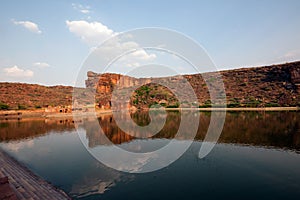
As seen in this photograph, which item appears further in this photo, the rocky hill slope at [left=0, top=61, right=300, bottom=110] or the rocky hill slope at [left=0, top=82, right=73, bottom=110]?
the rocky hill slope at [left=0, top=61, right=300, bottom=110]

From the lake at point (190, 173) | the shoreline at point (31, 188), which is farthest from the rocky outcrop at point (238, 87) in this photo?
the shoreline at point (31, 188)

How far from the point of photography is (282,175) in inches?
497

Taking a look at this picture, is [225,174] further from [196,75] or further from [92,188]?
[196,75]

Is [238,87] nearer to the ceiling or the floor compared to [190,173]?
nearer to the ceiling

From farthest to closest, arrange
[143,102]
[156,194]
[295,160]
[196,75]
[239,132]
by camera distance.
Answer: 1. [196,75]
2. [143,102]
3. [239,132]
4. [295,160]
5. [156,194]

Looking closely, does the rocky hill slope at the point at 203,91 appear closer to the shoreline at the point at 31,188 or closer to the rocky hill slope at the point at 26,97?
the rocky hill slope at the point at 26,97

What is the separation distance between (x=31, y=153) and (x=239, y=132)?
26.5m

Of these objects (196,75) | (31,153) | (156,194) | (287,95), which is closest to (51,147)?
(31,153)

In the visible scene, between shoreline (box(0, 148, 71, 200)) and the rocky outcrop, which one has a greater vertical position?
the rocky outcrop

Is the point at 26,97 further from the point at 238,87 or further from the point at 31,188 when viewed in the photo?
the point at 238,87

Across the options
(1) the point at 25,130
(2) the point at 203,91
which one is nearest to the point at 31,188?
(1) the point at 25,130

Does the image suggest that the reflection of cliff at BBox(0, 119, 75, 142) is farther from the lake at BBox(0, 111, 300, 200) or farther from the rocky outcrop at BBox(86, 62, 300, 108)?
the rocky outcrop at BBox(86, 62, 300, 108)

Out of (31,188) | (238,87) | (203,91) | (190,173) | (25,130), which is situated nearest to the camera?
(31,188)

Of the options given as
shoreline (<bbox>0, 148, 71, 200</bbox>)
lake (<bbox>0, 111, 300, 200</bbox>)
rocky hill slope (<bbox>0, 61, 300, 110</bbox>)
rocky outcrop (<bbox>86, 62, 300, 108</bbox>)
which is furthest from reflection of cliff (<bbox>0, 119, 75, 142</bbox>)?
rocky outcrop (<bbox>86, 62, 300, 108</bbox>)
